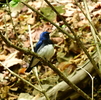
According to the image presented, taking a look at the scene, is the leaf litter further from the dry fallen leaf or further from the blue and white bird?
the blue and white bird

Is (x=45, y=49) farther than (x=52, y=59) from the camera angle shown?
No

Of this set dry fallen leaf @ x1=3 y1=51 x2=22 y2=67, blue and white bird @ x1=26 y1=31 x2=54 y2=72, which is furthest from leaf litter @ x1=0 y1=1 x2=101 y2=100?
blue and white bird @ x1=26 y1=31 x2=54 y2=72

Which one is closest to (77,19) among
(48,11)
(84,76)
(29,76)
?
(48,11)

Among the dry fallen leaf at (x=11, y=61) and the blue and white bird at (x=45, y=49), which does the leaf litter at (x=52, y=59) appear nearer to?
the dry fallen leaf at (x=11, y=61)

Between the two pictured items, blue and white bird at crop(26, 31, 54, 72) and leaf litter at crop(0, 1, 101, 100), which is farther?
leaf litter at crop(0, 1, 101, 100)

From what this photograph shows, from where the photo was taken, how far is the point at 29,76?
3625 millimetres

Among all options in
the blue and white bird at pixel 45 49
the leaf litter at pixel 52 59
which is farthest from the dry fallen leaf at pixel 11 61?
the blue and white bird at pixel 45 49

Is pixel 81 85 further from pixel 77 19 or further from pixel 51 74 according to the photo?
pixel 77 19

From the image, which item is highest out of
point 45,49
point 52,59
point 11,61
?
point 45,49

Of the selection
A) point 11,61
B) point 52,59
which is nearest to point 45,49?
point 52,59

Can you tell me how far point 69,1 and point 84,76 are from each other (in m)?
3.15

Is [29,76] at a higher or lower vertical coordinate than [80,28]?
lower

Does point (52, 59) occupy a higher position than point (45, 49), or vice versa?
point (45, 49)

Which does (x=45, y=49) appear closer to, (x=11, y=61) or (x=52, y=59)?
(x=52, y=59)
